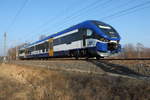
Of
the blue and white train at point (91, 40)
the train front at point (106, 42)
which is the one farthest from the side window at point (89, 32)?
the train front at point (106, 42)

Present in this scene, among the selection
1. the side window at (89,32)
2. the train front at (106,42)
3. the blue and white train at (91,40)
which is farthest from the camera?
the side window at (89,32)

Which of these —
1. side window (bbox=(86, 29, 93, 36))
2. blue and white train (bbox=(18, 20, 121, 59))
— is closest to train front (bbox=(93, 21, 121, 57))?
blue and white train (bbox=(18, 20, 121, 59))

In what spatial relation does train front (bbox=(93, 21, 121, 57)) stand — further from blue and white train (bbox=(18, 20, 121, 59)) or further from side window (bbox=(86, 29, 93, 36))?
side window (bbox=(86, 29, 93, 36))

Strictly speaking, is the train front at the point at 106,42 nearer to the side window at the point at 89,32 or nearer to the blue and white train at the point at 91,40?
the blue and white train at the point at 91,40

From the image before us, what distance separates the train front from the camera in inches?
542

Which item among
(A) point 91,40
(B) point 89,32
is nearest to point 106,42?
(A) point 91,40

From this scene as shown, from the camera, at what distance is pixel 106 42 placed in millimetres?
13953

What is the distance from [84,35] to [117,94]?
9.41 metres

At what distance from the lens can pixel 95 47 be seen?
45.5ft

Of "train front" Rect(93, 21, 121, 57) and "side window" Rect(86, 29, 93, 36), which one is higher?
"side window" Rect(86, 29, 93, 36)

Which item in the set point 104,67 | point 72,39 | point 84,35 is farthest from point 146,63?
point 72,39

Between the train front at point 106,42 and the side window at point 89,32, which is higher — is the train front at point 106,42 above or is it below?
below

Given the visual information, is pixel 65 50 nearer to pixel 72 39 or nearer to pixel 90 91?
pixel 72 39

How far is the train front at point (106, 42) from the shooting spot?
13.8 meters
